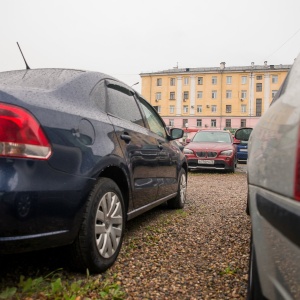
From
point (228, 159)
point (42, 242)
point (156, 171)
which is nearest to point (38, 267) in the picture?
point (42, 242)

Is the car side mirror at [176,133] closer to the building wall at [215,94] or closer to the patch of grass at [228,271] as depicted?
the patch of grass at [228,271]

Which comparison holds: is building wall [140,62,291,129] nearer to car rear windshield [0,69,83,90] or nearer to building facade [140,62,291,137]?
building facade [140,62,291,137]

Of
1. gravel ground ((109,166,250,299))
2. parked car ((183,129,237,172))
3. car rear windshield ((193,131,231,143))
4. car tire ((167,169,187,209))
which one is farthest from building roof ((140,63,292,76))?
gravel ground ((109,166,250,299))

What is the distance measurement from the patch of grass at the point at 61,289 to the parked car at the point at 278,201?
0.97m

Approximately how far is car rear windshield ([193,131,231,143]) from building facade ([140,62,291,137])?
4455 centimetres

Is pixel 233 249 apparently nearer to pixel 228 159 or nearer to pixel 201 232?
pixel 201 232

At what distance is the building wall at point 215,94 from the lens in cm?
5597

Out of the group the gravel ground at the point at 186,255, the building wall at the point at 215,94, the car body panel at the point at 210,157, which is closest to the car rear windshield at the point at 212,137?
the car body panel at the point at 210,157

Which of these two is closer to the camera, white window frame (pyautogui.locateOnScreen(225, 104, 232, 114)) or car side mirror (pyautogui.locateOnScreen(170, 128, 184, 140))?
car side mirror (pyautogui.locateOnScreen(170, 128, 184, 140))

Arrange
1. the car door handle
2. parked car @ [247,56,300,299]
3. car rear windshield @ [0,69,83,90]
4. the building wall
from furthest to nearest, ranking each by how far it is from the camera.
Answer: the building wall
the car door handle
car rear windshield @ [0,69,83,90]
parked car @ [247,56,300,299]

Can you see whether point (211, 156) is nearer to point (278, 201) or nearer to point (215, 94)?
point (278, 201)

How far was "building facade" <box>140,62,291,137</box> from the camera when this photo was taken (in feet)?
184

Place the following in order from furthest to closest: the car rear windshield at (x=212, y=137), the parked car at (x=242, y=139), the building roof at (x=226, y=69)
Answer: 1. the building roof at (x=226, y=69)
2. the car rear windshield at (x=212, y=137)
3. the parked car at (x=242, y=139)

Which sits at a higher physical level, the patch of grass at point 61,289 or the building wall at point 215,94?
the building wall at point 215,94
